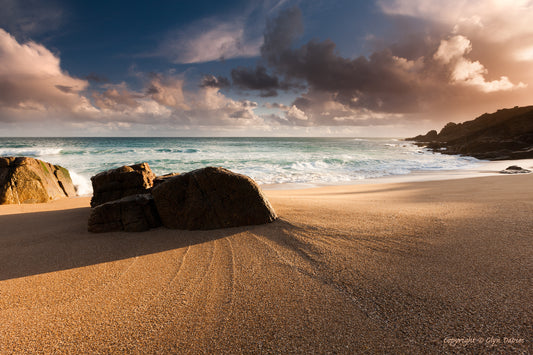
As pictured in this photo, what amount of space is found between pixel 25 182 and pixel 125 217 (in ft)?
19.3

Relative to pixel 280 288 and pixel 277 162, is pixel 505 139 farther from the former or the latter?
pixel 280 288

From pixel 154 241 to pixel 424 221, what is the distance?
376 centimetres

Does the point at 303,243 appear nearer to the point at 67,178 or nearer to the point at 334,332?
the point at 334,332

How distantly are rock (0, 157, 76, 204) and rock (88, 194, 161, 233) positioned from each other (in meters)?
5.18

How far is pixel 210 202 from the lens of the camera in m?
3.47

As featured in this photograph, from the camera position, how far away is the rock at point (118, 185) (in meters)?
4.81

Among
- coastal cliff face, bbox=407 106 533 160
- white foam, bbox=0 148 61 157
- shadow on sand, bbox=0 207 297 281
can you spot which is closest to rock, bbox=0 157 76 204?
shadow on sand, bbox=0 207 297 281

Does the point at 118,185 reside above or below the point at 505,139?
below

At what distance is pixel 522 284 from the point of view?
1748mm

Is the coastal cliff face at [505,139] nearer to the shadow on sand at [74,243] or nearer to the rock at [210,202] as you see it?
the rock at [210,202]

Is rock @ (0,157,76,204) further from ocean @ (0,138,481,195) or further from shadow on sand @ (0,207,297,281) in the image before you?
shadow on sand @ (0,207,297,281)

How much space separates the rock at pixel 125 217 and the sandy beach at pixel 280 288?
0.55 ft

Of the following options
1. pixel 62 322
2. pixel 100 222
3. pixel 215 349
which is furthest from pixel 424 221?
pixel 100 222

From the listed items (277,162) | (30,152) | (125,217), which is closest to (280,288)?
(125,217)
